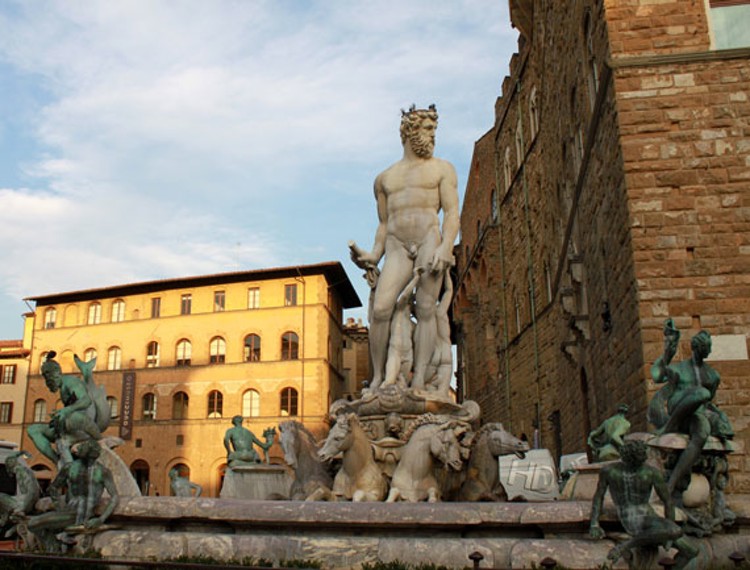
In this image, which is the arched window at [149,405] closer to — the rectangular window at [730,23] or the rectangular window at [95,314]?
the rectangular window at [95,314]

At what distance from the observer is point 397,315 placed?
8641mm

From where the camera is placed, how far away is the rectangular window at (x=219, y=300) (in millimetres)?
44781

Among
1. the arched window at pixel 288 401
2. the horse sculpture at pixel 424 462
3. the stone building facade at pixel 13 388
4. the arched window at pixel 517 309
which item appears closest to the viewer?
the horse sculpture at pixel 424 462

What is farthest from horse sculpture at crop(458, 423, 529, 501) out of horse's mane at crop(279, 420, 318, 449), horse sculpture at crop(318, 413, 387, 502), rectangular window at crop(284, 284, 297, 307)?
rectangular window at crop(284, 284, 297, 307)

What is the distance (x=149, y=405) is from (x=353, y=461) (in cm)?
3890

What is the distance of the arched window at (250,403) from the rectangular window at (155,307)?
7721 millimetres

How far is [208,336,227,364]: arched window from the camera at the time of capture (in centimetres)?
4386

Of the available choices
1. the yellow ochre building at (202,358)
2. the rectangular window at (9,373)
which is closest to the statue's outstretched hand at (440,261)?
the yellow ochre building at (202,358)

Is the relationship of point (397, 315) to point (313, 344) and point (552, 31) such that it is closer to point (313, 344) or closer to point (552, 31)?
point (552, 31)

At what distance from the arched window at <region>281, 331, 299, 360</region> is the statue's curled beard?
1353 inches

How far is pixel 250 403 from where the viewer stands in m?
42.5

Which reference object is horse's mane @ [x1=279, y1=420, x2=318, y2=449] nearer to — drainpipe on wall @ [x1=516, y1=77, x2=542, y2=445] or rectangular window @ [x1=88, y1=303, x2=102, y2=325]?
drainpipe on wall @ [x1=516, y1=77, x2=542, y2=445]

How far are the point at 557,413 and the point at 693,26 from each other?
1390 centimetres

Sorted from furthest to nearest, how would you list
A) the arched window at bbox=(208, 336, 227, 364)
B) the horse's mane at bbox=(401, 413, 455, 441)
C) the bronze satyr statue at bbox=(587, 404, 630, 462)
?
the arched window at bbox=(208, 336, 227, 364) → the horse's mane at bbox=(401, 413, 455, 441) → the bronze satyr statue at bbox=(587, 404, 630, 462)
